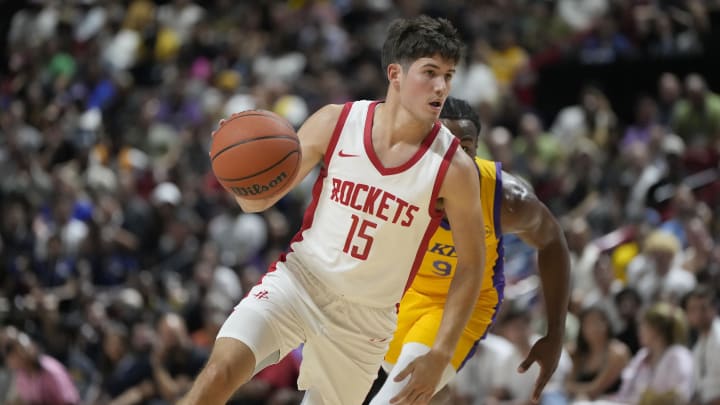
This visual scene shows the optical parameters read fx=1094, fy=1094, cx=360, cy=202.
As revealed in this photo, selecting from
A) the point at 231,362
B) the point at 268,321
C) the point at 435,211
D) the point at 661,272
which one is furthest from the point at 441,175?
the point at 661,272

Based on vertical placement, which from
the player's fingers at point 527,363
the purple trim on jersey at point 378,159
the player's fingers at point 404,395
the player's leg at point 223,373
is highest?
the purple trim on jersey at point 378,159

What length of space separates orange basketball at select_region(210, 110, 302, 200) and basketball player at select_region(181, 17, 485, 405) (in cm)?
10

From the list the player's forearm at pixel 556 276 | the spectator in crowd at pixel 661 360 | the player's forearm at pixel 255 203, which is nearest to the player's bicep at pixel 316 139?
the player's forearm at pixel 255 203

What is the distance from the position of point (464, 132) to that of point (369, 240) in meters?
0.88

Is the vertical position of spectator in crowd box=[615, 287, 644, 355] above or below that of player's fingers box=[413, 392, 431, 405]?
below

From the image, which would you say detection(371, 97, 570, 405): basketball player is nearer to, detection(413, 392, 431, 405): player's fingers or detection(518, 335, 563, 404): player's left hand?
detection(518, 335, 563, 404): player's left hand

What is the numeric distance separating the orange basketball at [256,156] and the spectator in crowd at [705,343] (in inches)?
162

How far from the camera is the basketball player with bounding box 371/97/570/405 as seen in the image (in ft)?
16.3

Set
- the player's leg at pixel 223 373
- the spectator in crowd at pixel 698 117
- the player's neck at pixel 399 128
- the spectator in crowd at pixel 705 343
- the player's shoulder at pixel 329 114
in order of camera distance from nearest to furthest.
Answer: the player's leg at pixel 223 373, the player's neck at pixel 399 128, the player's shoulder at pixel 329 114, the spectator in crowd at pixel 705 343, the spectator in crowd at pixel 698 117

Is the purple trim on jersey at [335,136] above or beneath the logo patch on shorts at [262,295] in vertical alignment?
above

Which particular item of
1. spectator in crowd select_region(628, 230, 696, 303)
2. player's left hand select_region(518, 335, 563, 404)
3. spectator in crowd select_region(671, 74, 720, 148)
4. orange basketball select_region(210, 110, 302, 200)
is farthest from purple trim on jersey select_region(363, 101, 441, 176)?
spectator in crowd select_region(671, 74, 720, 148)

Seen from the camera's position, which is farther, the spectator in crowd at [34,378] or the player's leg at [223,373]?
the spectator in crowd at [34,378]

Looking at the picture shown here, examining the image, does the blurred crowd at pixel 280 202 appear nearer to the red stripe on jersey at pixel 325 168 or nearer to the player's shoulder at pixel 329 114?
the red stripe on jersey at pixel 325 168

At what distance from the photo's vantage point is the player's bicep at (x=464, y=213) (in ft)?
14.1
